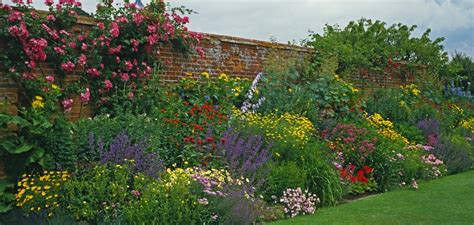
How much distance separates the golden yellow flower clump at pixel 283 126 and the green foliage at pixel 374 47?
3.69m

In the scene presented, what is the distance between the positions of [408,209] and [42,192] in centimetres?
435

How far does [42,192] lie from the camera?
5852 millimetres

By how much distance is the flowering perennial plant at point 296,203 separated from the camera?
6.82 metres

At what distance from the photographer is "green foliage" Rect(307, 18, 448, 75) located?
1305 cm

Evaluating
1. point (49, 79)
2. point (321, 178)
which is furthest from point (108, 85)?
point (321, 178)

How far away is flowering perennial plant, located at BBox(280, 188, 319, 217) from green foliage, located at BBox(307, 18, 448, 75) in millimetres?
5956

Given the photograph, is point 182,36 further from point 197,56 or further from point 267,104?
point 267,104

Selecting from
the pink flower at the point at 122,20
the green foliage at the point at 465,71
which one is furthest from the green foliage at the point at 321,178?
the green foliage at the point at 465,71

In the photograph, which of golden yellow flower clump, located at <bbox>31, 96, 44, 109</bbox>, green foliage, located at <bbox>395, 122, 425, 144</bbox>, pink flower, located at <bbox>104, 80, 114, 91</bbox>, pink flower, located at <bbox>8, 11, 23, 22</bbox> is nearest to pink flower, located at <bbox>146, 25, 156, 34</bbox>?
pink flower, located at <bbox>104, 80, 114, 91</bbox>

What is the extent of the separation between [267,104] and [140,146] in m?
3.56

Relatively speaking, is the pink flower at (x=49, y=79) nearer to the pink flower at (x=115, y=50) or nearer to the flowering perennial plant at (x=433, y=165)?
the pink flower at (x=115, y=50)

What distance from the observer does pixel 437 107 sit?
1487 cm

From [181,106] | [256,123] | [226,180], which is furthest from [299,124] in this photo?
[226,180]

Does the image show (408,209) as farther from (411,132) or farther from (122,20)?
(122,20)
